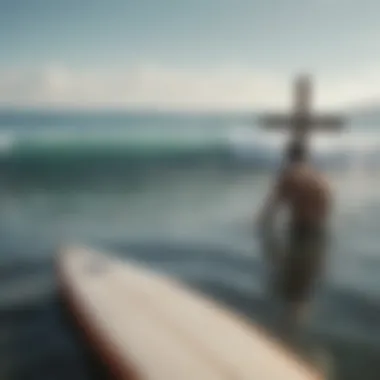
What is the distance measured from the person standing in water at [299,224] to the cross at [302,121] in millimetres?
78

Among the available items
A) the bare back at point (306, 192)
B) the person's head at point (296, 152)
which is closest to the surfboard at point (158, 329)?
the bare back at point (306, 192)

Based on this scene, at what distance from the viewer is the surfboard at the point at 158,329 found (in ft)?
5.93

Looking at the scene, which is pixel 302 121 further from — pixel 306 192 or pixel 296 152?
pixel 306 192

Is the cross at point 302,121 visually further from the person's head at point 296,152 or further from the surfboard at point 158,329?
the surfboard at point 158,329

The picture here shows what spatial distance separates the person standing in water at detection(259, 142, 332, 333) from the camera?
8.90ft

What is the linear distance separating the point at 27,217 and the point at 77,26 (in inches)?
42.0

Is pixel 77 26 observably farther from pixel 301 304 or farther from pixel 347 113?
pixel 301 304

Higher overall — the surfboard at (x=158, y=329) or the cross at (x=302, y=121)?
the cross at (x=302, y=121)

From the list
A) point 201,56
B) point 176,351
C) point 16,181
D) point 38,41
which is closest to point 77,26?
point 38,41

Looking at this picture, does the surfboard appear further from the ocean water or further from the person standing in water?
the person standing in water

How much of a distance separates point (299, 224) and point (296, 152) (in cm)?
42

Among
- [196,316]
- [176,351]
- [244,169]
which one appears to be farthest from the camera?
[244,169]

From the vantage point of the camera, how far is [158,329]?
2.06 m

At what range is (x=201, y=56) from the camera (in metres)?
2.50
